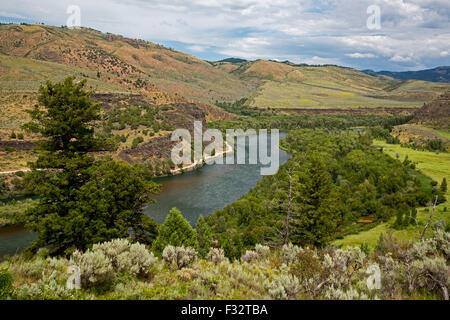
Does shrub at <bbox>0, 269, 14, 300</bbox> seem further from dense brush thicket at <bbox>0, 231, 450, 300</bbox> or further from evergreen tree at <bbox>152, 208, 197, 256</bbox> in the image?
evergreen tree at <bbox>152, 208, 197, 256</bbox>

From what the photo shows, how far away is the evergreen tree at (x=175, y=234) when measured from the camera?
19.5 m

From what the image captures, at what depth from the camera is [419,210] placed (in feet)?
118

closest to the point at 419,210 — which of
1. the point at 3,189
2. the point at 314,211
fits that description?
the point at 314,211

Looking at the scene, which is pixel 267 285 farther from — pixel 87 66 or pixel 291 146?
pixel 87 66

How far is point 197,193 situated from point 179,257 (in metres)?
42.4

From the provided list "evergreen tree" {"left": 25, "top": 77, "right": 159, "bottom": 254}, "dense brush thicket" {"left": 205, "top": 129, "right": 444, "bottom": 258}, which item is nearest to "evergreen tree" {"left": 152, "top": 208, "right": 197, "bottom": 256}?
"evergreen tree" {"left": 25, "top": 77, "right": 159, "bottom": 254}

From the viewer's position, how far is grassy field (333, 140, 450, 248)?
27969 mm

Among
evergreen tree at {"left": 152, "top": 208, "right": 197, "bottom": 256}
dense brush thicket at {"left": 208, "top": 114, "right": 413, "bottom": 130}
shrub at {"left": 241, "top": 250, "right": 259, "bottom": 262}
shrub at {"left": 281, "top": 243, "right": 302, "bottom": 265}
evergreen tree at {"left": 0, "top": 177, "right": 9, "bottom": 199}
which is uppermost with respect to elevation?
dense brush thicket at {"left": 208, "top": 114, "right": 413, "bottom": 130}

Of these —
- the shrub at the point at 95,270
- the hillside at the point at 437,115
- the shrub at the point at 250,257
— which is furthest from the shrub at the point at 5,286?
the hillside at the point at 437,115

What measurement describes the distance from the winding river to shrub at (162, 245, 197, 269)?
94.2ft

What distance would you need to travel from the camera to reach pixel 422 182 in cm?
4797

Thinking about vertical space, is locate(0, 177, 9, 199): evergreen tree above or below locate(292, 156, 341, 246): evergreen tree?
below

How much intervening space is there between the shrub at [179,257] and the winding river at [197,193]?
28.7 metres

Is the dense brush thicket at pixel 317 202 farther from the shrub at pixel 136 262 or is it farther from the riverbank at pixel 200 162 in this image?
the riverbank at pixel 200 162
